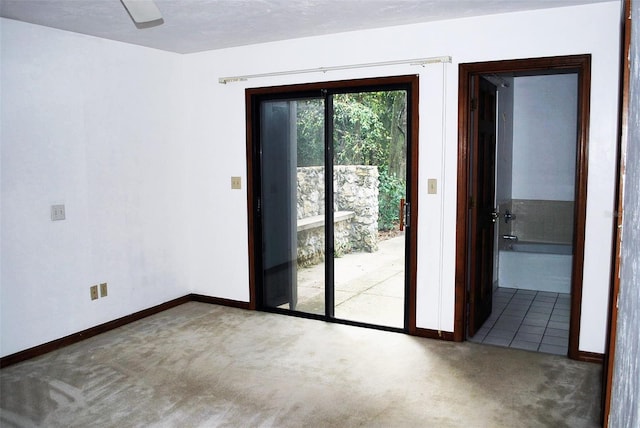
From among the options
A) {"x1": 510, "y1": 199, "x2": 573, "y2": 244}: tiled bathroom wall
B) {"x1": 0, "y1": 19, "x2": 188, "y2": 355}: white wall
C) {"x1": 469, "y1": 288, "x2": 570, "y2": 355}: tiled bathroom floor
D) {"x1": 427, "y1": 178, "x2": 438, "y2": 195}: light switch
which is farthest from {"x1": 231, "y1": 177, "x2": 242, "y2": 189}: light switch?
{"x1": 510, "y1": 199, "x2": 573, "y2": 244}: tiled bathroom wall

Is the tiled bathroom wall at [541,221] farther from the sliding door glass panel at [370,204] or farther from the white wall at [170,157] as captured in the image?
the white wall at [170,157]

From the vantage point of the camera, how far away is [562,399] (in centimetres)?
297

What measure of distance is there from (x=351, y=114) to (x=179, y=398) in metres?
2.42

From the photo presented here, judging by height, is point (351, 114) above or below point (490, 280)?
above

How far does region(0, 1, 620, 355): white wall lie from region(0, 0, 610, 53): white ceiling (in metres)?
0.16

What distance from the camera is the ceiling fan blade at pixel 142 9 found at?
2479 mm

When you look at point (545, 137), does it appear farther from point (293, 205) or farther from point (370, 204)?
point (293, 205)

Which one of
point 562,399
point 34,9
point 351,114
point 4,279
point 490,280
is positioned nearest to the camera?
point 562,399

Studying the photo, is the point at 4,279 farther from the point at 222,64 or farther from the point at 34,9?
the point at 222,64

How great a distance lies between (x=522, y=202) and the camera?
18.9 feet

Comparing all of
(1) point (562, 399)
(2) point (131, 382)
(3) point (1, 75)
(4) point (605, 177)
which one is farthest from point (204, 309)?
(4) point (605, 177)

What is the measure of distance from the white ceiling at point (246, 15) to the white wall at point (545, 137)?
2.45 meters

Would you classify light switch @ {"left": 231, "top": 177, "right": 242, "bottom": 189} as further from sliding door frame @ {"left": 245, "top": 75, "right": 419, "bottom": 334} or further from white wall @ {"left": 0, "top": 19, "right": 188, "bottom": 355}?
white wall @ {"left": 0, "top": 19, "right": 188, "bottom": 355}

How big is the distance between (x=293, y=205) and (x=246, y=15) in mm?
1670
